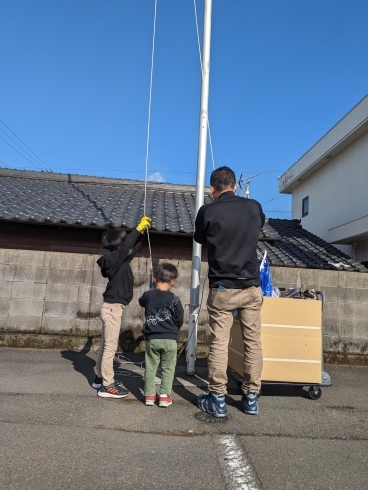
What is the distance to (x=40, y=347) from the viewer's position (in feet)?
19.0

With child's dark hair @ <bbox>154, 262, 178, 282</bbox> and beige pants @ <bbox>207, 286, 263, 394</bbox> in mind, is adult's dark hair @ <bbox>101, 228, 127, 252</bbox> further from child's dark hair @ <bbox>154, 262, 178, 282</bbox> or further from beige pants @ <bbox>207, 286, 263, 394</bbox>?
beige pants @ <bbox>207, 286, 263, 394</bbox>

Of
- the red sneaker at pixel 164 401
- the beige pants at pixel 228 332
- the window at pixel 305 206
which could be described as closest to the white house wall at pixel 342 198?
the window at pixel 305 206

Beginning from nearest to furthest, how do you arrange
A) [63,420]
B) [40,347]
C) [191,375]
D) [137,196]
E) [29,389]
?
[63,420] → [29,389] → [191,375] → [40,347] → [137,196]

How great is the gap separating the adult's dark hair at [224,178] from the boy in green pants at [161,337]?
0.86 m

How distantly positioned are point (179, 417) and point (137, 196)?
6.85 meters

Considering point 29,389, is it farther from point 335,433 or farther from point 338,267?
point 338,267

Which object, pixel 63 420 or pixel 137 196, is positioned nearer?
pixel 63 420

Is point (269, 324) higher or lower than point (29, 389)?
higher

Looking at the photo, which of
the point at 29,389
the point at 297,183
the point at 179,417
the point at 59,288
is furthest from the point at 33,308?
the point at 297,183

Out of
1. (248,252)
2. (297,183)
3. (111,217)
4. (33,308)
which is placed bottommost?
(33,308)

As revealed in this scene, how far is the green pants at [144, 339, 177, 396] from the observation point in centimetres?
340

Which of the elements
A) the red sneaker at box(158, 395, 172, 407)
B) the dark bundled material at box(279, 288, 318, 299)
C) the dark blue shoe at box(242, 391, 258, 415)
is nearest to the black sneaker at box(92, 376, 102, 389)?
the red sneaker at box(158, 395, 172, 407)

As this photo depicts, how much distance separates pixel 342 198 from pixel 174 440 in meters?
10.3

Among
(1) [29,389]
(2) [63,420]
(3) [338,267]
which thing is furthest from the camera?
(3) [338,267]
